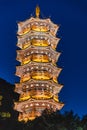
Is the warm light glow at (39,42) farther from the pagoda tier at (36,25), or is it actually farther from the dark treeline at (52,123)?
the dark treeline at (52,123)

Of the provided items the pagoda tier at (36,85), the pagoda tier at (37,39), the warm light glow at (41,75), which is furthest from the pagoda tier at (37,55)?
the pagoda tier at (36,85)

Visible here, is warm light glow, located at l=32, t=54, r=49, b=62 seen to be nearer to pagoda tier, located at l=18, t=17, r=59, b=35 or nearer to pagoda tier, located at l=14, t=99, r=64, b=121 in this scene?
pagoda tier, located at l=18, t=17, r=59, b=35

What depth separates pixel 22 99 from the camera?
53.8 meters

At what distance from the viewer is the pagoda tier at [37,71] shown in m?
55.5

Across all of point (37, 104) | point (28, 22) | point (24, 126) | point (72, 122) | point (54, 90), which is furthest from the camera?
point (28, 22)

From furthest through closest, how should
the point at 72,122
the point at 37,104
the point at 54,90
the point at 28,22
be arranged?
the point at 28,22
the point at 54,90
the point at 37,104
the point at 72,122

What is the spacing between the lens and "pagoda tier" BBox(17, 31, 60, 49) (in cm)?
5903

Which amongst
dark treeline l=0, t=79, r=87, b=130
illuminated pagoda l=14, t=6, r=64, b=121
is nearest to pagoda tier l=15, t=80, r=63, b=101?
illuminated pagoda l=14, t=6, r=64, b=121

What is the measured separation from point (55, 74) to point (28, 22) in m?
11.0

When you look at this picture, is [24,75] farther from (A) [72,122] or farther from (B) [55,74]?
(A) [72,122]

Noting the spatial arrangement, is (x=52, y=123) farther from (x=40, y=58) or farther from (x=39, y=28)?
(x=39, y=28)

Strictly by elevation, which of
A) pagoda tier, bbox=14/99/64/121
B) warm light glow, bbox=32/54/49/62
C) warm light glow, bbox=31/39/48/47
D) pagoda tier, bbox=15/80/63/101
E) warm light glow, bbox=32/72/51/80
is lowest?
pagoda tier, bbox=14/99/64/121

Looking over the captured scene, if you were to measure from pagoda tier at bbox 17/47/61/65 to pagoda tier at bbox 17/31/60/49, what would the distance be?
986 mm

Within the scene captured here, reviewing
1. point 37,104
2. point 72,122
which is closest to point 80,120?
point 72,122
